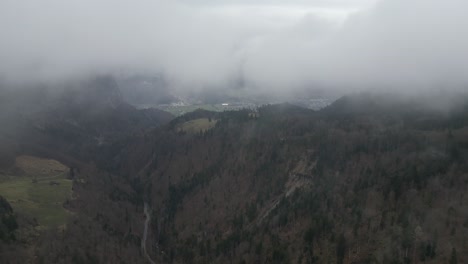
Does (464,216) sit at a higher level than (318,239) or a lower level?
higher

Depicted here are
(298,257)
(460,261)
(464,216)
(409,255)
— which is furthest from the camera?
(298,257)

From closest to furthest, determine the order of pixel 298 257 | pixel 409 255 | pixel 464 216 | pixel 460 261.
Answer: pixel 460 261 < pixel 409 255 < pixel 464 216 < pixel 298 257

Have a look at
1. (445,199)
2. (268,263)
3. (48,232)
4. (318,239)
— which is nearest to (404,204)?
(445,199)

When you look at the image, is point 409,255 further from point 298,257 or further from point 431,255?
point 298,257

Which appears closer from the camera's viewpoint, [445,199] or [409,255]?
[409,255]

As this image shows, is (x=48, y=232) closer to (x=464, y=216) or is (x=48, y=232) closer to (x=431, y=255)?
(x=431, y=255)

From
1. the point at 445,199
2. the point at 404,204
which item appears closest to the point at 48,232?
the point at 404,204

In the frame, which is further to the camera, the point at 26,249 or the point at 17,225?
the point at 17,225

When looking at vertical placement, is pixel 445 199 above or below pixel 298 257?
above
